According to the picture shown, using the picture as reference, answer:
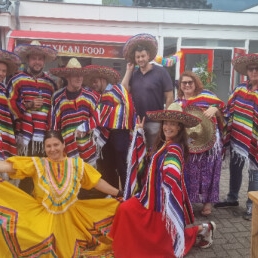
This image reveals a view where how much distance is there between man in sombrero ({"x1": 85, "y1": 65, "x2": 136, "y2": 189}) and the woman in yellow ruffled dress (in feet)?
2.87

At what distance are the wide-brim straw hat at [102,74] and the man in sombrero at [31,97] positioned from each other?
460mm

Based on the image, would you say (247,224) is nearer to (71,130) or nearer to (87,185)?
(87,185)

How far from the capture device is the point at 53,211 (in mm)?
3012

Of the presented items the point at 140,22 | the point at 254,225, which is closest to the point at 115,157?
the point at 254,225

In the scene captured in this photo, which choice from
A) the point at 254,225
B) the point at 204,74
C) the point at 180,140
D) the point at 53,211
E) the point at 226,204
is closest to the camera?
the point at 254,225

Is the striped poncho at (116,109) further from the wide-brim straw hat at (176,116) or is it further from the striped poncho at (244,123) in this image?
the striped poncho at (244,123)

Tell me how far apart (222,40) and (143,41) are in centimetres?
757

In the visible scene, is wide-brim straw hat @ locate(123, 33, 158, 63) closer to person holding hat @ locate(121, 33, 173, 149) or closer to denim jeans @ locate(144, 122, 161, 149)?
person holding hat @ locate(121, 33, 173, 149)

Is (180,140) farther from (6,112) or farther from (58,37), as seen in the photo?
(58,37)

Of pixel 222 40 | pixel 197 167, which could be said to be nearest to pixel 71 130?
pixel 197 167

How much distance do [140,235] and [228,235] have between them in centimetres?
120

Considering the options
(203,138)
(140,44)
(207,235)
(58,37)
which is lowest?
(207,235)

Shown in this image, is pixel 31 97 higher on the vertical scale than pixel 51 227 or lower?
higher

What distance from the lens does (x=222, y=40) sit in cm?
1093
